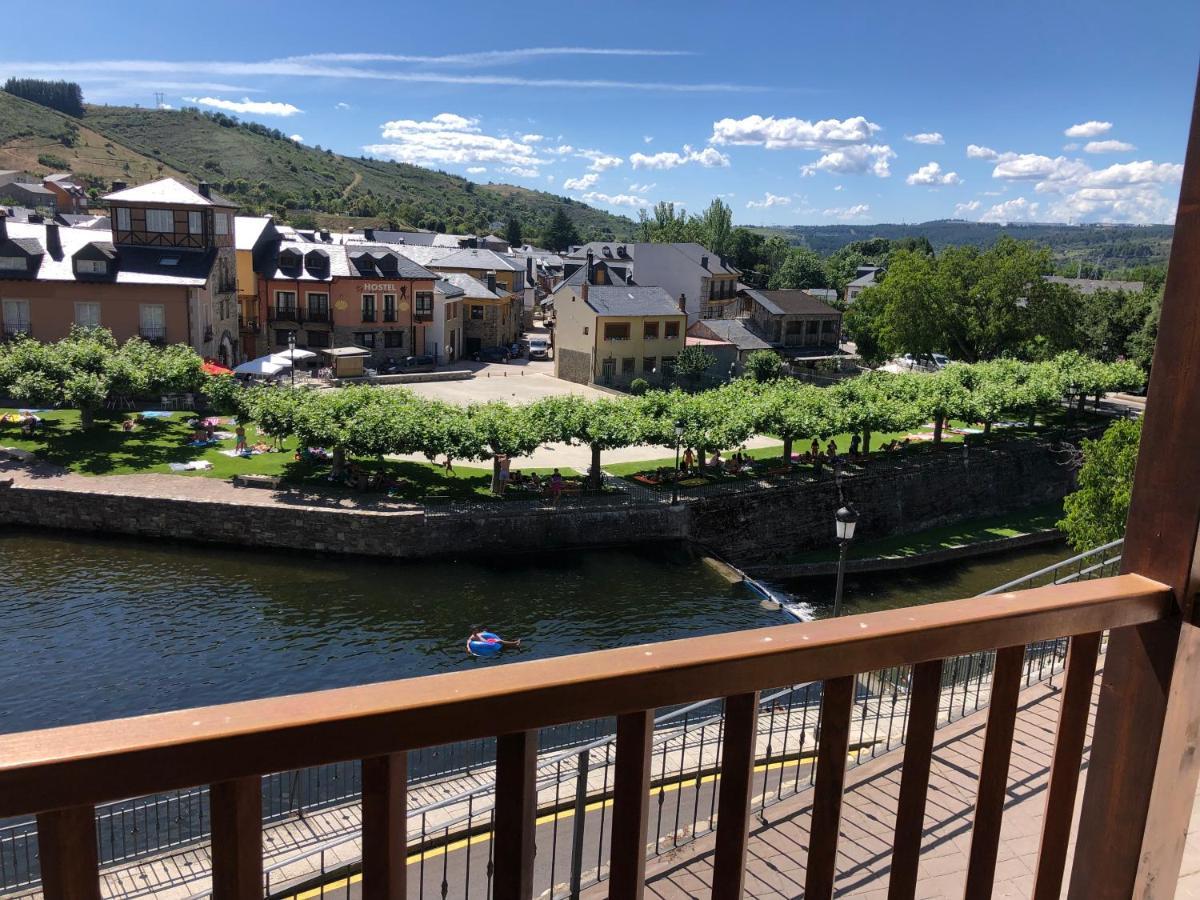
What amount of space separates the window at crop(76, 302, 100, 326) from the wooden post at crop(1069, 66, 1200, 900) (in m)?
35.6

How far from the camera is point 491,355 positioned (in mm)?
46375

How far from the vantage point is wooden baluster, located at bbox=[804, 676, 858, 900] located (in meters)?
1.39

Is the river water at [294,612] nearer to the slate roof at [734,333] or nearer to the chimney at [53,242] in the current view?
the chimney at [53,242]

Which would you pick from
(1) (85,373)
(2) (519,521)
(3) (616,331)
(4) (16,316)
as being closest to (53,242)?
(4) (16,316)

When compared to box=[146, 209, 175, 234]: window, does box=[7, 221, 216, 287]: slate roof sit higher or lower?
lower

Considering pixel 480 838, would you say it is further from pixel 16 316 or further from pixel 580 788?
pixel 16 316

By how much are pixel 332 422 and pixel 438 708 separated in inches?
863

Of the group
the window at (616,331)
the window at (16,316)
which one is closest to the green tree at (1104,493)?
the window at (616,331)

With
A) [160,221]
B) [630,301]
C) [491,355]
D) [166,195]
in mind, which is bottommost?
[491,355]

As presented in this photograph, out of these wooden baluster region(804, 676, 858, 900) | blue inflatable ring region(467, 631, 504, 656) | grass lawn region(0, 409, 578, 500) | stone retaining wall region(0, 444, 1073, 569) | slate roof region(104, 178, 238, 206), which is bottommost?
blue inflatable ring region(467, 631, 504, 656)

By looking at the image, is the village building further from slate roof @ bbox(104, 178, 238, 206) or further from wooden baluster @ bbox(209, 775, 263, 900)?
wooden baluster @ bbox(209, 775, 263, 900)

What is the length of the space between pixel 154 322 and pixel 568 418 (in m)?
17.8

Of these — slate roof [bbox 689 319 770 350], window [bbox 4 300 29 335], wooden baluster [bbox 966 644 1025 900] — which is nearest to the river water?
wooden baluster [bbox 966 644 1025 900]

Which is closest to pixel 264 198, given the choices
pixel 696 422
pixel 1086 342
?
pixel 1086 342
